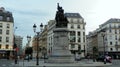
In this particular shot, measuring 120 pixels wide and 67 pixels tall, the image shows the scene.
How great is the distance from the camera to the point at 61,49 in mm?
46000

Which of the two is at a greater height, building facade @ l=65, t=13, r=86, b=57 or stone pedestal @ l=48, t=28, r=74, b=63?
building facade @ l=65, t=13, r=86, b=57

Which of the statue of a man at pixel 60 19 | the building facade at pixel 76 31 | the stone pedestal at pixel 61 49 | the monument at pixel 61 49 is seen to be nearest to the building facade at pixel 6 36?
the building facade at pixel 76 31

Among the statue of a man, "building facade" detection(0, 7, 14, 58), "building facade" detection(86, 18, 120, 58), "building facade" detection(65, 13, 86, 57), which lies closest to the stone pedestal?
the statue of a man

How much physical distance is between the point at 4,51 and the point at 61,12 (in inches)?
2403

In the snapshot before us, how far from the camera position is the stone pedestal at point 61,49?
4500cm

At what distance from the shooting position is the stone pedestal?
45000 mm

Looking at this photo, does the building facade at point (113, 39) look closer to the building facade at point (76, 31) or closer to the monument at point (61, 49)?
the building facade at point (76, 31)

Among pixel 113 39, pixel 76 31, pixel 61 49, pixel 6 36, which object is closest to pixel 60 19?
pixel 61 49

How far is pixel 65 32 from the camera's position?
46.6m

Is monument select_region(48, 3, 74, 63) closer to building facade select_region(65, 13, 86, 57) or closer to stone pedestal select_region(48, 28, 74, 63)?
stone pedestal select_region(48, 28, 74, 63)

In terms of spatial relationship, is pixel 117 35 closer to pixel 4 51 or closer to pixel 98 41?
pixel 98 41

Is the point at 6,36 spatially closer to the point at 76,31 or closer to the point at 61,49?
the point at 76,31

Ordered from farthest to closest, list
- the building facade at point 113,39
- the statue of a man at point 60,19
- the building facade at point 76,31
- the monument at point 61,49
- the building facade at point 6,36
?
the building facade at point 113,39 < the building facade at point 76,31 < the building facade at point 6,36 < the statue of a man at point 60,19 < the monument at point 61,49

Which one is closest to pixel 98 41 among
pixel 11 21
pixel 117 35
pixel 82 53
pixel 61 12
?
pixel 117 35
